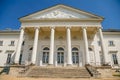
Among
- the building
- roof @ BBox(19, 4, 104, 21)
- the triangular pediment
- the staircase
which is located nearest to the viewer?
the staircase

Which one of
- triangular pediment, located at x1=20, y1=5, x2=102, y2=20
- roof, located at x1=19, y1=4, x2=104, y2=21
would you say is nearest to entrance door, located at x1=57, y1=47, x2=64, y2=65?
triangular pediment, located at x1=20, y1=5, x2=102, y2=20

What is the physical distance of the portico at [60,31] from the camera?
26062 millimetres

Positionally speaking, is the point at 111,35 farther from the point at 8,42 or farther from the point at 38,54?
the point at 8,42

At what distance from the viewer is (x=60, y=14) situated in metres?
27.6

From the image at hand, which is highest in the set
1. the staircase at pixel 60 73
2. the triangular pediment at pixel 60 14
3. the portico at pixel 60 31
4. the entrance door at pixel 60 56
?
the triangular pediment at pixel 60 14

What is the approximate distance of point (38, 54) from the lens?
27.5 m

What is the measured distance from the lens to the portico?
26062 millimetres

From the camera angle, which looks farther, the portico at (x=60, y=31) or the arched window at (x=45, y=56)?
the arched window at (x=45, y=56)

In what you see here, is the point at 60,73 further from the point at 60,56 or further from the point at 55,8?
the point at 55,8

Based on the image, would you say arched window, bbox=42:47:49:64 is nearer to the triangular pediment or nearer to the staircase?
the triangular pediment

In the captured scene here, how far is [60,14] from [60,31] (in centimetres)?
345

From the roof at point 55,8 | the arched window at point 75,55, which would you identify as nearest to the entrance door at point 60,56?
the arched window at point 75,55

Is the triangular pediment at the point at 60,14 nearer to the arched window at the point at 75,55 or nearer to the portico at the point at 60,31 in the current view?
the portico at the point at 60,31

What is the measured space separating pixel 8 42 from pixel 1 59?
4.26 m
